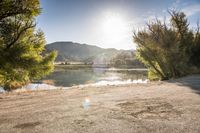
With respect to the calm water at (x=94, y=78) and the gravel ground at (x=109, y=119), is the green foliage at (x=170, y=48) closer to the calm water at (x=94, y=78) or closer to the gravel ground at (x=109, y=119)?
the calm water at (x=94, y=78)

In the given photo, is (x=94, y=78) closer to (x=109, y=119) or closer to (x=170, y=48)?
(x=170, y=48)

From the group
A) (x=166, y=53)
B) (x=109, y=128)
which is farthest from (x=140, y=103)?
(x=166, y=53)

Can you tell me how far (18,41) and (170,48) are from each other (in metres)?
22.6

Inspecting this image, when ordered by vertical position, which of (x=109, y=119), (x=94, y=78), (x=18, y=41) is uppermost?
(x=18, y=41)

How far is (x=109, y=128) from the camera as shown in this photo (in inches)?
245

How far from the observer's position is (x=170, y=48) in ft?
104

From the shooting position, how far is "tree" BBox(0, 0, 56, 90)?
1505 cm

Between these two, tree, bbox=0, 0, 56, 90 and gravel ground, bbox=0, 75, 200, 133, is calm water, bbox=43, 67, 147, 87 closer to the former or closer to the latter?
tree, bbox=0, 0, 56, 90

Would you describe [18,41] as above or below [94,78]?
above

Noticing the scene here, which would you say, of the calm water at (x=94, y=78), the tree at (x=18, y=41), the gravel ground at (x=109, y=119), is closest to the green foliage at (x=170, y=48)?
the calm water at (x=94, y=78)

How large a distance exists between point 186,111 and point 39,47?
529 inches

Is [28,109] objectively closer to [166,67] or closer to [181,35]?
[166,67]

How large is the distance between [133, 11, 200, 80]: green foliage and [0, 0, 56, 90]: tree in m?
20.5

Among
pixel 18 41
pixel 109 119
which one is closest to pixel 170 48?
pixel 18 41
